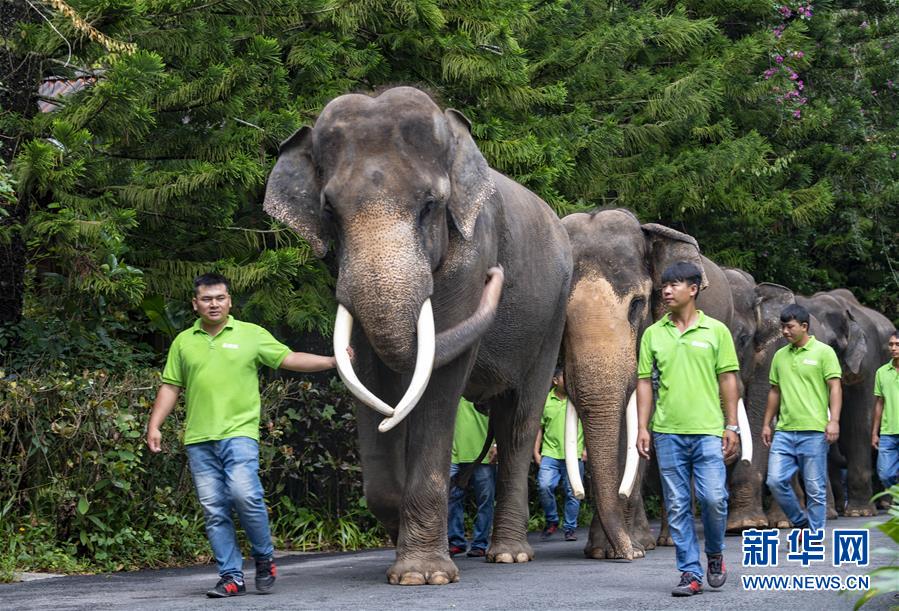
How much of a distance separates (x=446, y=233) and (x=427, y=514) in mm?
1756

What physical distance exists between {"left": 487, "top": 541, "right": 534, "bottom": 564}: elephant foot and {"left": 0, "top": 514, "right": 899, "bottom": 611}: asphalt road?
12 centimetres

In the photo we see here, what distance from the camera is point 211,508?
9047mm

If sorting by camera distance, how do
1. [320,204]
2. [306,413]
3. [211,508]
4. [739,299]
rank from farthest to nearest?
[739,299]
[306,413]
[320,204]
[211,508]

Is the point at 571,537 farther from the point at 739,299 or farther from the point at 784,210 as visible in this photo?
the point at 784,210

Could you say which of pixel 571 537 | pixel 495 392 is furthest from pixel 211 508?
pixel 571 537

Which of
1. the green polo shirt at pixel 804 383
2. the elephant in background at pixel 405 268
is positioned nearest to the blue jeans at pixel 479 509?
the elephant in background at pixel 405 268

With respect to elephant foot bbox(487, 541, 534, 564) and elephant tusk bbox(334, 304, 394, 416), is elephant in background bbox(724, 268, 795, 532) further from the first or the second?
elephant tusk bbox(334, 304, 394, 416)

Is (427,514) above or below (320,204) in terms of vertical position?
below

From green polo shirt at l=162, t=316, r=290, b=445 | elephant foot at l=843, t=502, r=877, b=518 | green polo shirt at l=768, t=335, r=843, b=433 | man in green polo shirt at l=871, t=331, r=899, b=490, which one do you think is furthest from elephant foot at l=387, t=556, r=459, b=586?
elephant foot at l=843, t=502, r=877, b=518

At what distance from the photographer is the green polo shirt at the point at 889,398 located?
52.0 feet

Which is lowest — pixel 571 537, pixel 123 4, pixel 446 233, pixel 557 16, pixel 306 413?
pixel 571 537

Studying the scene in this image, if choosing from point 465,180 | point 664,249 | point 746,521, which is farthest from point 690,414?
point 746,521

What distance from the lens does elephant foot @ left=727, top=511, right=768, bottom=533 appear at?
51.9ft

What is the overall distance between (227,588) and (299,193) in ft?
8.55
